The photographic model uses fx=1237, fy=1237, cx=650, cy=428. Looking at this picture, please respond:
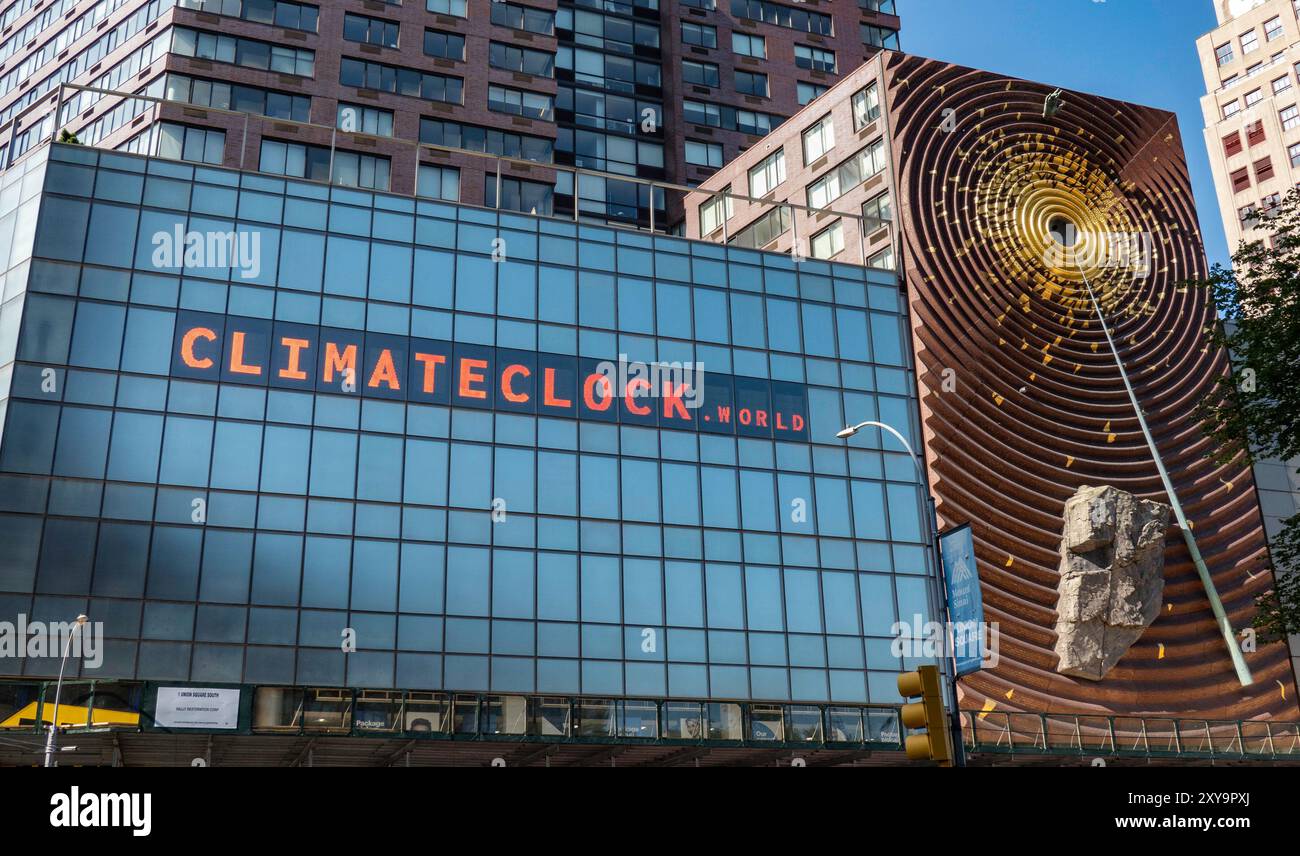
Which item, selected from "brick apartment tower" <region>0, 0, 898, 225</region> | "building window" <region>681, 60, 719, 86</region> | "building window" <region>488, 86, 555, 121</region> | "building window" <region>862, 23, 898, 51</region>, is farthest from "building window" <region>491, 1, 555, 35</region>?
"building window" <region>862, 23, 898, 51</region>

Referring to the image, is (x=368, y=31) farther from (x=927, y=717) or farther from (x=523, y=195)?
(x=927, y=717)

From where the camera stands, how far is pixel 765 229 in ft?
186

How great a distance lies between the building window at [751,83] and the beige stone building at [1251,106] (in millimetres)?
37350

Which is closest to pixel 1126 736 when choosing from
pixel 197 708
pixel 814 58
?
pixel 197 708

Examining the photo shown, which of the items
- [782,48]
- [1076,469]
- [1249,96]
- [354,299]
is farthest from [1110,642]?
[1249,96]

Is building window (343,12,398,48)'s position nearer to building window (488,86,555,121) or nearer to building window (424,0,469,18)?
building window (424,0,469,18)

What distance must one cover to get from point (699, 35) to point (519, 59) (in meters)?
15.1

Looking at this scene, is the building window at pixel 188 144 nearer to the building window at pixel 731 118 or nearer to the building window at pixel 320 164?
the building window at pixel 320 164

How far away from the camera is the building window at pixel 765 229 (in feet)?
184

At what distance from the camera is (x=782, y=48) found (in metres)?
78.2

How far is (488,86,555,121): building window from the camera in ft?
215

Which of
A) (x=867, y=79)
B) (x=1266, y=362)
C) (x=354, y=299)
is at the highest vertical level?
(x=867, y=79)

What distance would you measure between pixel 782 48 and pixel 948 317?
3536 cm

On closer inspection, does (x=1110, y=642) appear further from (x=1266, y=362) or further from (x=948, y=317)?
(x=1266, y=362)
